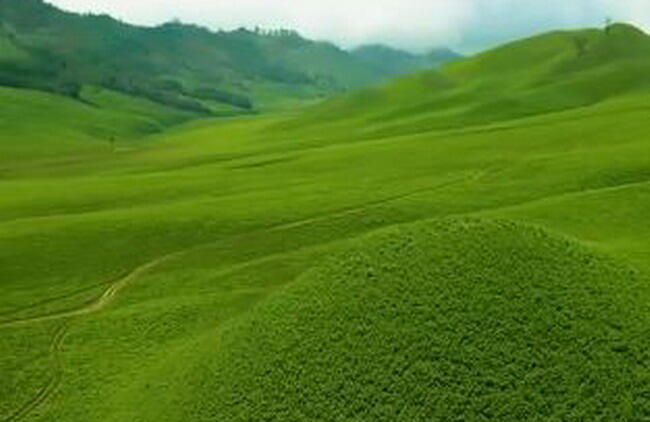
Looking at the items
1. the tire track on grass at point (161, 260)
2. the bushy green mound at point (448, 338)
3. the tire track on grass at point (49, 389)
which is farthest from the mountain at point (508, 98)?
the bushy green mound at point (448, 338)

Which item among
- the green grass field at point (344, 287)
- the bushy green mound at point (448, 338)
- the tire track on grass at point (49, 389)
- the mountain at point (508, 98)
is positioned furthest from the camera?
→ the mountain at point (508, 98)

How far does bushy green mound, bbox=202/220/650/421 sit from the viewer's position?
40781 mm

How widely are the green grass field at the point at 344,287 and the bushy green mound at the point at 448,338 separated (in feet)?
0.33

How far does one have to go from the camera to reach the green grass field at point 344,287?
4222 centimetres

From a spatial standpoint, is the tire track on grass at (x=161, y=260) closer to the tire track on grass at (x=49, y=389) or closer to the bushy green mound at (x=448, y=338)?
the tire track on grass at (x=49, y=389)

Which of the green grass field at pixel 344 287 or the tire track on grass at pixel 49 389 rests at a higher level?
the green grass field at pixel 344 287

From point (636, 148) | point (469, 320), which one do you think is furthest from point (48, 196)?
point (469, 320)

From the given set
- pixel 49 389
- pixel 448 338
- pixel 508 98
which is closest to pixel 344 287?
pixel 448 338

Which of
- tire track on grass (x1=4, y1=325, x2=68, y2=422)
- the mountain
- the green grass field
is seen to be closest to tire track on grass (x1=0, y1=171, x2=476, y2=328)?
the green grass field

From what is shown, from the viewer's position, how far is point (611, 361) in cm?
4191

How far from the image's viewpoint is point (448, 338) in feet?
143

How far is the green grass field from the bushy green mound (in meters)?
0.10

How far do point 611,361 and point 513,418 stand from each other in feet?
18.0

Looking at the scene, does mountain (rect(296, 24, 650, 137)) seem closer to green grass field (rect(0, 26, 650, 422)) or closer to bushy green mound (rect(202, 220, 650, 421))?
green grass field (rect(0, 26, 650, 422))
